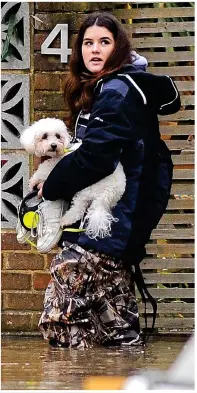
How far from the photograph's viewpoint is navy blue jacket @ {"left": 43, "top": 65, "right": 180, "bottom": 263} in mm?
5090

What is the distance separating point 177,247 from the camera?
239 inches

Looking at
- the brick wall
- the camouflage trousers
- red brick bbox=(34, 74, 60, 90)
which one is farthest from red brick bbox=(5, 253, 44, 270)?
red brick bbox=(34, 74, 60, 90)

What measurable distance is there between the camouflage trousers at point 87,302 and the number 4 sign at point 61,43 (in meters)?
1.33

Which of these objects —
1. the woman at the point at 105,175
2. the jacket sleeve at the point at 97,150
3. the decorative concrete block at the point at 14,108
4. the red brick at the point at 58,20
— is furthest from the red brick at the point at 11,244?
the red brick at the point at 58,20

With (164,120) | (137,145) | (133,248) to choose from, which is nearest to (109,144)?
(137,145)

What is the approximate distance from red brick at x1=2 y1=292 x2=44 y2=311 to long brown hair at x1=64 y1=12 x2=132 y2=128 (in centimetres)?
116

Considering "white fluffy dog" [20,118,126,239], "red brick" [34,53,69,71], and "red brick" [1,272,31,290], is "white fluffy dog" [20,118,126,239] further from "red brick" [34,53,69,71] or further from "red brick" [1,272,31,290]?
"red brick" [1,272,31,290]

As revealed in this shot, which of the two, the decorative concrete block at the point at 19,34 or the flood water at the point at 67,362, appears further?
the decorative concrete block at the point at 19,34

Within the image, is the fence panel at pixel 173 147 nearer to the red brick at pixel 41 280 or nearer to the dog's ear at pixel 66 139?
the red brick at pixel 41 280

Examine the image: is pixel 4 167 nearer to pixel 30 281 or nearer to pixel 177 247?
pixel 30 281

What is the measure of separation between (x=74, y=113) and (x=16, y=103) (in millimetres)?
675

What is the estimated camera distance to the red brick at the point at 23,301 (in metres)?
6.16

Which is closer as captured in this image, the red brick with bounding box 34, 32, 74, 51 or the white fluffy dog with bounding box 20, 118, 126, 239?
the white fluffy dog with bounding box 20, 118, 126, 239

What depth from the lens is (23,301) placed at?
6.18 m
